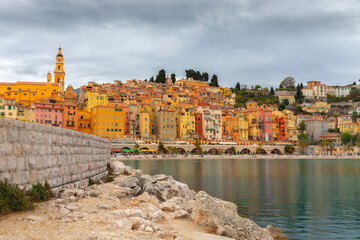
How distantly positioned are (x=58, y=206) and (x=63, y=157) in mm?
2905

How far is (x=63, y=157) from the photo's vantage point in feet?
35.2

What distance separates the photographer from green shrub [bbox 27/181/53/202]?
822 cm

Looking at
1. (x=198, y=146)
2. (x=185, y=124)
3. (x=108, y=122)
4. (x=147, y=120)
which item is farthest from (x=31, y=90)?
(x=198, y=146)

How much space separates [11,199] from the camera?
23.6 feet

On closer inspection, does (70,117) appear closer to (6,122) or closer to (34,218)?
(6,122)

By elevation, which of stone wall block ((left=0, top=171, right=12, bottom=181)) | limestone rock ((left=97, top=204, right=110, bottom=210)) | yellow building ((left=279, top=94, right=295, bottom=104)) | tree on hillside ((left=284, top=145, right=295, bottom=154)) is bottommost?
tree on hillside ((left=284, top=145, right=295, bottom=154))

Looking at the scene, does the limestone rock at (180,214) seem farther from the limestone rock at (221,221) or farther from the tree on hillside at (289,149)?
the tree on hillside at (289,149)

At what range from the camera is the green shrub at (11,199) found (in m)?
6.98

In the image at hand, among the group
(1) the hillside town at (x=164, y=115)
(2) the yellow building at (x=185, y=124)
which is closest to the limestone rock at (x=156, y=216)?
(1) the hillside town at (x=164, y=115)

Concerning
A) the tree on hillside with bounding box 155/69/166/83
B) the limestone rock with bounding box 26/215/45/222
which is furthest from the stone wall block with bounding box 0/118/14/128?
the tree on hillside with bounding box 155/69/166/83

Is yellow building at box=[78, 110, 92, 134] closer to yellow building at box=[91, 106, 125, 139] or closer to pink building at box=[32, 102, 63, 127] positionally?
yellow building at box=[91, 106, 125, 139]

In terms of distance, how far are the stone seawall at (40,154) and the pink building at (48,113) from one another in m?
81.3

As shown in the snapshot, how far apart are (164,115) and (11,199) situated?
334 ft

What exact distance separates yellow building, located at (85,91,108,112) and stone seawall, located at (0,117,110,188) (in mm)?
96579
